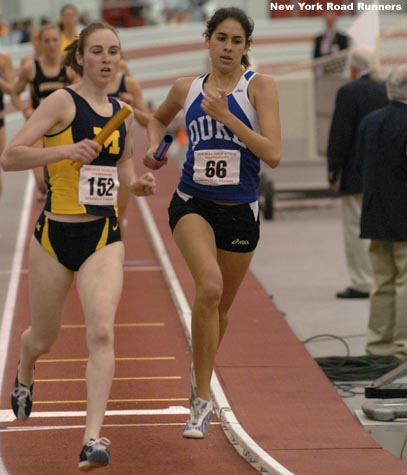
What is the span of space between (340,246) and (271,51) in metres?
25.0

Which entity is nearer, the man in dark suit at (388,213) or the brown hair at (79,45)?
the brown hair at (79,45)

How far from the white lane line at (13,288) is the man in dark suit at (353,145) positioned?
304 cm

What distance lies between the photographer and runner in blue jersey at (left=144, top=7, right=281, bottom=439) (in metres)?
7.04

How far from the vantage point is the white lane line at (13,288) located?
9461mm

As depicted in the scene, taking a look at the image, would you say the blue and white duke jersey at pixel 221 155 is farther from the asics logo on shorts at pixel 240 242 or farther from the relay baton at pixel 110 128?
the relay baton at pixel 110 128

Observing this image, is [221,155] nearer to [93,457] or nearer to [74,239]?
[74,239]

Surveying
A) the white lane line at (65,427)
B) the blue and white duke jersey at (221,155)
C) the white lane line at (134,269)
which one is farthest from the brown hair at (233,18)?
the white lane line at (134,269)

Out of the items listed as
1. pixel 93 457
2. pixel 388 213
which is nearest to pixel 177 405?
pixel 93 457

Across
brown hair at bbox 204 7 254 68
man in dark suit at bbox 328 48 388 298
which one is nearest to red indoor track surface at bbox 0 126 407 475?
man in dark suit at bbox 328 48 388 298

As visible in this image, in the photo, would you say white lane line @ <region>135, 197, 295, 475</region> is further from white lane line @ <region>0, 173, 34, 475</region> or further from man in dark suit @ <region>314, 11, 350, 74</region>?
man in dark suit @ <region>314, 11, 350, 74</region>

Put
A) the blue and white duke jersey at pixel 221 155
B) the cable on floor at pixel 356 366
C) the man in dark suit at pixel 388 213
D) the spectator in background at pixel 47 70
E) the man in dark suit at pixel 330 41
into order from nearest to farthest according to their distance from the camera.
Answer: the blue and white duke jersey at pixel 221 155 < the cable on floor at pixel 356 366 < the man in dark suit at pixel 388 213 < the spectator in background at pixel 47 70 < the man in dark suit at pixel 330 41

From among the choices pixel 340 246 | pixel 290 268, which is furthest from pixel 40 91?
pixel 340 246

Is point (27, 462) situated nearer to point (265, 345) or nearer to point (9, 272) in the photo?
point (265, 345)

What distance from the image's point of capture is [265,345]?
32.0 feet
